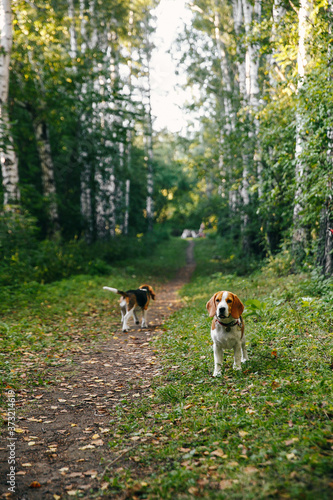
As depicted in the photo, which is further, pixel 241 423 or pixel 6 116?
pixel 6 116

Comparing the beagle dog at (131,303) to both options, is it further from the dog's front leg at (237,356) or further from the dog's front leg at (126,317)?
the dog's front leg at (237,356)

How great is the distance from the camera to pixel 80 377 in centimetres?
589

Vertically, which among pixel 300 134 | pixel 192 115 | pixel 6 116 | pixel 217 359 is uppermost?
pixel 192 115

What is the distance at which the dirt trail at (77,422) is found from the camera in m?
3.25

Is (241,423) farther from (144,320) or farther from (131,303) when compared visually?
(144,320)

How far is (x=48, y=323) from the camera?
29.1 ft

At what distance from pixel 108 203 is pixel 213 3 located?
1392cm

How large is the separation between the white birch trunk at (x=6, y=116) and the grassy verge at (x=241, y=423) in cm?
850

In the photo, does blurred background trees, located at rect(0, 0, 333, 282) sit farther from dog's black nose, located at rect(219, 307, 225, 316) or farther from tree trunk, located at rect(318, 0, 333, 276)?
dog's black nose, located at rect(219, 307, 225, 316)

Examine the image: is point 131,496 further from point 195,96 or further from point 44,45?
point 195,96

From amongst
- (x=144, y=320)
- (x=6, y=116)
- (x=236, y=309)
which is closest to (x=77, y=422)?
(x=236, y=309)

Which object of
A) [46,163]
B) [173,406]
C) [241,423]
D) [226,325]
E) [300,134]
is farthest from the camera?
[46,163]

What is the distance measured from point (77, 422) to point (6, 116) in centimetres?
1026

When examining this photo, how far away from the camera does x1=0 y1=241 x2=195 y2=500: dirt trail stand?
10.7 ft
